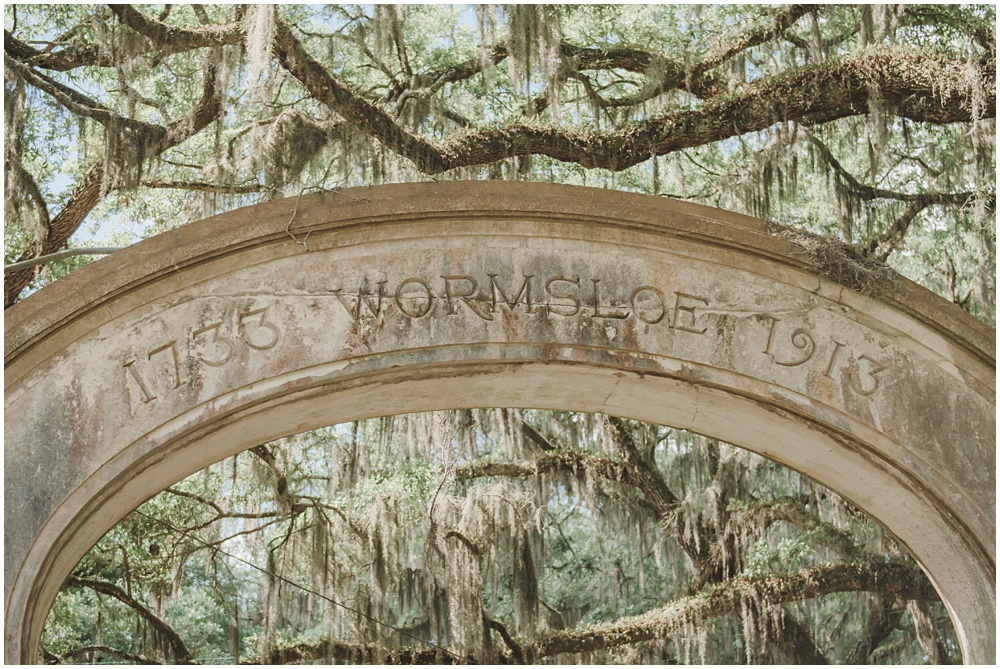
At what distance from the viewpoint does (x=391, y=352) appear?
188 inches

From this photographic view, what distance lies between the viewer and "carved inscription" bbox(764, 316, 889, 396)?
496 centimetres

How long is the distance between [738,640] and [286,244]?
23.6 ft

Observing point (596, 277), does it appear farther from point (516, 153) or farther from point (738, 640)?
point (738, 640)

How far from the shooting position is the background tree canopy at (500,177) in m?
6.93

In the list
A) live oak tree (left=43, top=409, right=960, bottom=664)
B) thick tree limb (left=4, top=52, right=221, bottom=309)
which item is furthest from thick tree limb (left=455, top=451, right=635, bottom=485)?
thick tree limb (left=4, top=52, right=221, bottom=309)

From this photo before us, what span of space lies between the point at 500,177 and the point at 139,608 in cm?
404

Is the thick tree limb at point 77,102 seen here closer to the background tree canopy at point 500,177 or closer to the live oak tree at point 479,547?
the background tree canopy at point 500,177

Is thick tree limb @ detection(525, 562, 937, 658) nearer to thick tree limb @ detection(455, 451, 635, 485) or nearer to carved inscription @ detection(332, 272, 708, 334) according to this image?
thick tree limb @ detection(455, 451, 635, 485)

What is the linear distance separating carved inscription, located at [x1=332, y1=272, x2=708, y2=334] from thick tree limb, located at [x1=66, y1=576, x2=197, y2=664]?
433cm

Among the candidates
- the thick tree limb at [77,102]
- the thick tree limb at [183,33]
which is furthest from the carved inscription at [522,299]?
the thick tree limb at [77,102]

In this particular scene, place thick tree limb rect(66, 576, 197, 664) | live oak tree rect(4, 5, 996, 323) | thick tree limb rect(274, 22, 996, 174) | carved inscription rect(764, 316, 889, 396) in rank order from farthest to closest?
thick tree limb rect(66, 576, 197, 664), live oak tree rect(4, 5, 996, 323), thick tree limb rect(274, 22, 996, 174), carved inscription rect(764, 316, 889, 396)

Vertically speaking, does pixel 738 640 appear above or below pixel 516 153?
below

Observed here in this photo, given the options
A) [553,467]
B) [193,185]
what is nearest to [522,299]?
[193,185]

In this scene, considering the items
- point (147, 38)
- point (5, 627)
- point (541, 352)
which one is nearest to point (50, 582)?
point (5, 627)
